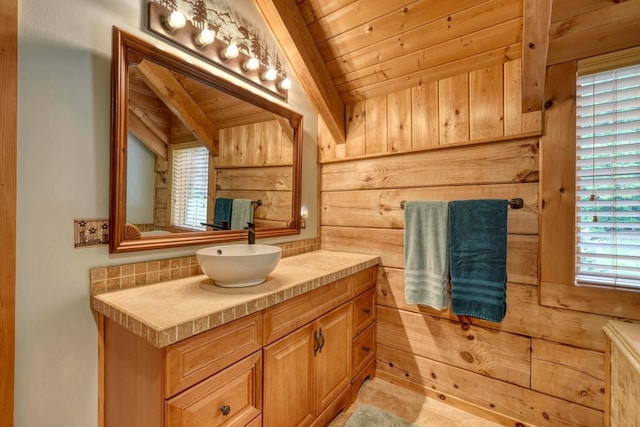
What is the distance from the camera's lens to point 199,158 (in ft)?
4.88

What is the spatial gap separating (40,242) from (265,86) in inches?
52.5

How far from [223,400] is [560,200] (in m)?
1.74

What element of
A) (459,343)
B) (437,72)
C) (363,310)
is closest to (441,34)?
(437,72)

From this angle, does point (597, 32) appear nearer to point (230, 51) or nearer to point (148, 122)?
point (230, 51)

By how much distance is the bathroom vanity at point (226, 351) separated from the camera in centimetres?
84

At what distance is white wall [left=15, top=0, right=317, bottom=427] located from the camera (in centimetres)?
90

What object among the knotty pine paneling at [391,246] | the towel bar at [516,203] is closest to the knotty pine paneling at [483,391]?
the knotty pine paneling at [391,246]

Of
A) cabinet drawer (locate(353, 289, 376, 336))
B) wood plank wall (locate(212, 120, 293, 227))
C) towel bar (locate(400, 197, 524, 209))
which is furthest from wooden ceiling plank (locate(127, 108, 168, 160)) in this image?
towel bar (locate(400, 197, 524, 209))

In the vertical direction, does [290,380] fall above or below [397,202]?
below

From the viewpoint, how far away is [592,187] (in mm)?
1332

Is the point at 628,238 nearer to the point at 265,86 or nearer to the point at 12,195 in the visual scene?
the point at 265,86

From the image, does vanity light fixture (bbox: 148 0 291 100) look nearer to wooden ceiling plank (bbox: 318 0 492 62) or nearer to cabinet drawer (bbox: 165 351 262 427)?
wooden ceiling plank (bbox: 318 0 492 62)

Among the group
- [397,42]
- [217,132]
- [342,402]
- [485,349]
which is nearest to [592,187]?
[485,349]

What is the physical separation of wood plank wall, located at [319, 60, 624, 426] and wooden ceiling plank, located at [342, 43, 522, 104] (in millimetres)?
45
